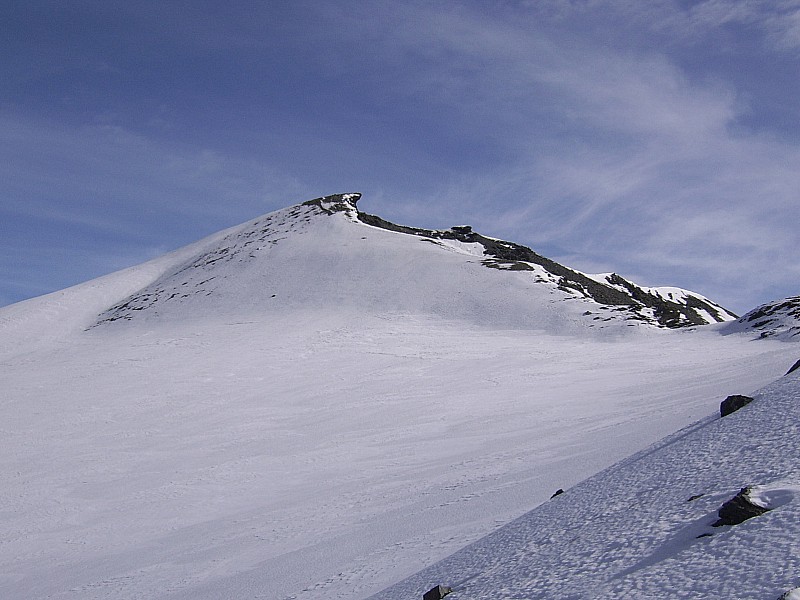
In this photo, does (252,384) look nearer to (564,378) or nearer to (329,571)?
(564,378)

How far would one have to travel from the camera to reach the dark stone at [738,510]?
12.4 ft

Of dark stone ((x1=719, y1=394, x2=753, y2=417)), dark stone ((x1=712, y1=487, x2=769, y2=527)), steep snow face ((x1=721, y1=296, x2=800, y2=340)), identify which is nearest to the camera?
dark stone ((x1=712, y1=487, x2=769, y2=527))

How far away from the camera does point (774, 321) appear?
2745 centimetres

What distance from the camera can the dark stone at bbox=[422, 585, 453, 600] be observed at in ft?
15.3

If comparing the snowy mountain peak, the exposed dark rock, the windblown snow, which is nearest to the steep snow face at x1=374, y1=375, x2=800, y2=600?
the windblown snow

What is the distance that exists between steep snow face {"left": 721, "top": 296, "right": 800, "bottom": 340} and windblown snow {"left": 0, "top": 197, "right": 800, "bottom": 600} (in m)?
1.15

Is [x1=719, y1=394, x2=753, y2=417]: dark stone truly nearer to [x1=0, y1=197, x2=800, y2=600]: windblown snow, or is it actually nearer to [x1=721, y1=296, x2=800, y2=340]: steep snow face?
[x1=0, y1=197, x2=800, y2=600]: windblown snow

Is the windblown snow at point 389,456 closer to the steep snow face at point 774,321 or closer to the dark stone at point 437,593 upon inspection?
the dark stone at point 437,593

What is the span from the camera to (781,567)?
3098 millimetres

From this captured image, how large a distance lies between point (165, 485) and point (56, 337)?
105 ft

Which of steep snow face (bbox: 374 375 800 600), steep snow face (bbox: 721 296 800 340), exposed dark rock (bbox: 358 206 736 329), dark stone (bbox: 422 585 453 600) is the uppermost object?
exposed dark rock (bbox: 358 206 736 329)

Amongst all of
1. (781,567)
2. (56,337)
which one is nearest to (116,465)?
(781,567)

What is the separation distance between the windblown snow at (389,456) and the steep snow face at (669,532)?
0.02 m

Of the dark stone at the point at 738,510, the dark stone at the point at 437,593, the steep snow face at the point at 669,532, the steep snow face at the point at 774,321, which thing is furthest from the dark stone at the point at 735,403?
the steep snow face at the point at 774,321
